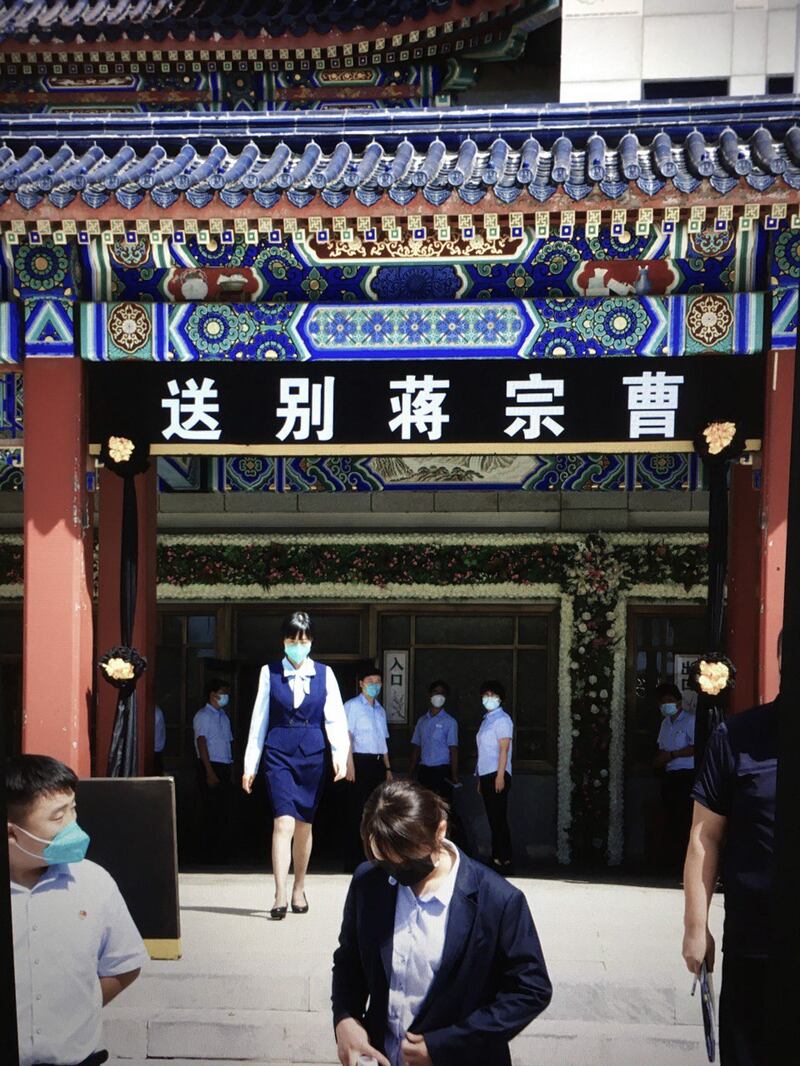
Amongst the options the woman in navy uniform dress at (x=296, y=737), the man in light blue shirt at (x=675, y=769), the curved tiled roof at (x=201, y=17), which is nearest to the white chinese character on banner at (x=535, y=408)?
the woman in navy uniform dress at (x=296, y=737)

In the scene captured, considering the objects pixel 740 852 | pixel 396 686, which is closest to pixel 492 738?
pixel 396 686

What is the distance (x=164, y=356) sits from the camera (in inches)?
311

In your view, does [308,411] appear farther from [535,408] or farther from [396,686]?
[396,686]

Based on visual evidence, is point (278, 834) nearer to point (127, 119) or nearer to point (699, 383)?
point (699, 383)

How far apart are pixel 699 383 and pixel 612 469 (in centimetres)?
307

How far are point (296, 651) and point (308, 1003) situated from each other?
2136 millimetres

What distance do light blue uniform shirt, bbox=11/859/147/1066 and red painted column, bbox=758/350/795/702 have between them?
4.98m

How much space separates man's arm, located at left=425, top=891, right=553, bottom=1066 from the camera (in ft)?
9.61

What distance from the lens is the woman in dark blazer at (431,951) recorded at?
9.71 feet

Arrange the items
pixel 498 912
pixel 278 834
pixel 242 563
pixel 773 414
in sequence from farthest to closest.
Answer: pixel 242 563 < pixel 773 414 < pixel 278 834 < pixel 498 912

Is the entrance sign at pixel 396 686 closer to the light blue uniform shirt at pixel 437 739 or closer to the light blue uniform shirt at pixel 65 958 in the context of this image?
the light blue uniform shirt at pixel 437 739

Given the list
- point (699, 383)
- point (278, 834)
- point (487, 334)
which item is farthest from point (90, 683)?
point (699, 383)

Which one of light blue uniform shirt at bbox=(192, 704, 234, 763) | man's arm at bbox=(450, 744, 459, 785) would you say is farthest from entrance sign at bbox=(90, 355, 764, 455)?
man's arm at bbox=(450, 744, 459, 785)

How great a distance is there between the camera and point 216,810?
10742 mm
